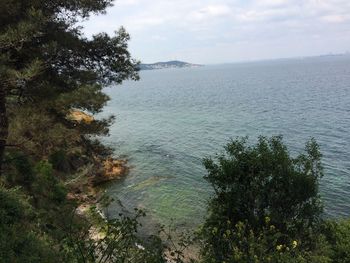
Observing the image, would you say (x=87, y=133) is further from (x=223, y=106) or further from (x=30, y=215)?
(x=223, y=106)

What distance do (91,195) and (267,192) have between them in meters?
12.4

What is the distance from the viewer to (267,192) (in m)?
21.2

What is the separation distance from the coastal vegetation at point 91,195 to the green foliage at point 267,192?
2.2 inches

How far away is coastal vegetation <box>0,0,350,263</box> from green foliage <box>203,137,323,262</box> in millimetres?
57

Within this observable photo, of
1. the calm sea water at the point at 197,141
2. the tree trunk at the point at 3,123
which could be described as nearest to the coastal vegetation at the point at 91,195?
the tree trunk at the point at 3,123

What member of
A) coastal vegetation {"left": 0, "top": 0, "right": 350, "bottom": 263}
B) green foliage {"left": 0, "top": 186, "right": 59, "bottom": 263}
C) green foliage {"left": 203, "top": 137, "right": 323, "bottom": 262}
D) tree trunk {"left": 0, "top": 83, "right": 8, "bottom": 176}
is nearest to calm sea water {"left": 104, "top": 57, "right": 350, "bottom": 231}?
coastal vegetation {"left": 0, "top": 0, "right": 350, "bottom": 263}

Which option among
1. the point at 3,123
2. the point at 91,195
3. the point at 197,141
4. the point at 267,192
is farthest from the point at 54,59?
the point at 197,141

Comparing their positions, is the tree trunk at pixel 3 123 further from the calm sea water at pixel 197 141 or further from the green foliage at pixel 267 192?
the green foliage at pixel 267 192

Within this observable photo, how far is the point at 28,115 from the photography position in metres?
15.0

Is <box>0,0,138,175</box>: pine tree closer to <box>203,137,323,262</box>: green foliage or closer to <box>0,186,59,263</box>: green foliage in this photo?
<box>0,186,59,263</box>: green foliage

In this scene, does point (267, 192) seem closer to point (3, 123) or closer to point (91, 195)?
point (91, 195)

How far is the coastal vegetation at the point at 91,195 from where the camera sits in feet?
41.1

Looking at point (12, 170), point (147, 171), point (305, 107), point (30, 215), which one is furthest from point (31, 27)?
point (305, 107)

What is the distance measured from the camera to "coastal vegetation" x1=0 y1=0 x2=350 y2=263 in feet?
41.1
